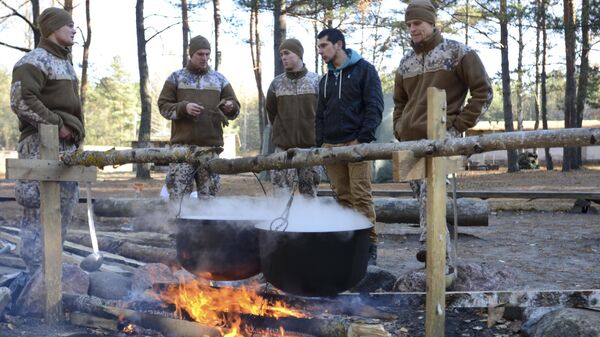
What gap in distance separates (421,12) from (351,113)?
1.14m

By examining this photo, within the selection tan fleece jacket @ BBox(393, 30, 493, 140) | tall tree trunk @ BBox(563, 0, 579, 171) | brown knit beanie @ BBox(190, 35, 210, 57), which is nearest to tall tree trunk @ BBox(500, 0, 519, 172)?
tall tree trunk @ BBox(563, 0, 579, 171)

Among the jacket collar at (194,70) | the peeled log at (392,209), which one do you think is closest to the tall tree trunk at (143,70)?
the peeled log at (392,209)

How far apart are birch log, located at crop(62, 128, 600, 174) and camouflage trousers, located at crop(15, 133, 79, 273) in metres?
0.79

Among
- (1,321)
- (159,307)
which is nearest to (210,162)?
(159,307)

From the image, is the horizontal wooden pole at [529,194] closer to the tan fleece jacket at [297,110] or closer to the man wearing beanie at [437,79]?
the tan fleece jacket at [297,110]

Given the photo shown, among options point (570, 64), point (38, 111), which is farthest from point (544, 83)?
point (38, 111)

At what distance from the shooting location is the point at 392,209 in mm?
8055

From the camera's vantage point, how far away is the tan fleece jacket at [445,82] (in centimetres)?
439

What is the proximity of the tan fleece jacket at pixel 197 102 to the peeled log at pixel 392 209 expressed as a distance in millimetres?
2576

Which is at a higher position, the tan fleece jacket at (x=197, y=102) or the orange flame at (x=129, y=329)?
the tan fleece jacket at (x=197, y=102)

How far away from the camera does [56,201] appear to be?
4223 millimetres

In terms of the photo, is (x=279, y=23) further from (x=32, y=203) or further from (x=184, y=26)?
(x=32, y=203)

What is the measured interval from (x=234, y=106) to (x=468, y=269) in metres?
2.66

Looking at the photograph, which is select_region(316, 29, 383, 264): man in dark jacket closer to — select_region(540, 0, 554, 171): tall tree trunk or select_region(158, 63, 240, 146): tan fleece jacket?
select_region(158, 63, 240, 146): tan fleece jacket
